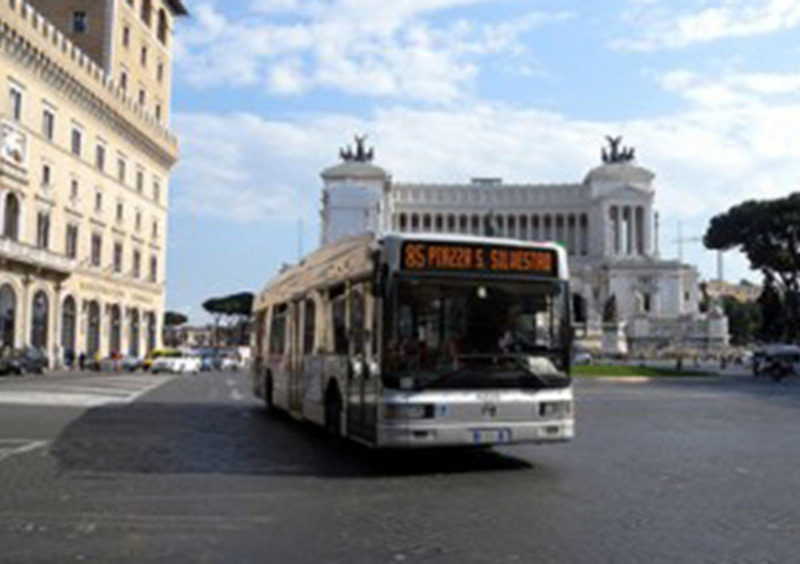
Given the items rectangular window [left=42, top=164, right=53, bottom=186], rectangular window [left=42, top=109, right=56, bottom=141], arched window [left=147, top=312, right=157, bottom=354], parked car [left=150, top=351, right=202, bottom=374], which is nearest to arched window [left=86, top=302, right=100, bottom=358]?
parked car [left=150, top=351, right=202, bottom=374]

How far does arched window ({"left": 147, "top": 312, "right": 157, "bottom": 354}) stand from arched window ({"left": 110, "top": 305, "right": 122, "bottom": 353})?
21.5ft

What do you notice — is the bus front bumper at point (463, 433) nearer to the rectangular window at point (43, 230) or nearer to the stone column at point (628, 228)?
the rectangular window at point (43, 230)

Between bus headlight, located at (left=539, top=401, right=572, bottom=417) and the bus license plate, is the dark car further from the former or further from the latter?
bus headlight, located at (left=539, top=401, right=572, bottom=417)

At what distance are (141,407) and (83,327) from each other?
3731 cm

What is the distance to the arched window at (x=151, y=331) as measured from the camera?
69912 mm

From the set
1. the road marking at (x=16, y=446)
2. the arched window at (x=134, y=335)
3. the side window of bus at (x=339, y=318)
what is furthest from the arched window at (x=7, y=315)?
the side window of bus at (x=339, y=318)

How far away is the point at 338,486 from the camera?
32.7 feet

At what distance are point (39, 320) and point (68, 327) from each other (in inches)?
163

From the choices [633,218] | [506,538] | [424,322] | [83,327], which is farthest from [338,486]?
[633,218]

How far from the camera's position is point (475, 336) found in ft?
35.2

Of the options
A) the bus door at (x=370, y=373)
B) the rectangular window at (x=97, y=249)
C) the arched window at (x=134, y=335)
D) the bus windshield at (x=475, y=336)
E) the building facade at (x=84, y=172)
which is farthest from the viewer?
the arched window at (x=134, y=335)

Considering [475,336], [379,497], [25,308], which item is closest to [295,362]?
[475,336]

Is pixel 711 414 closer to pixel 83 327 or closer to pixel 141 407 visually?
pixel 141 407

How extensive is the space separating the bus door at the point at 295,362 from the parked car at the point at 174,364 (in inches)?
1446
